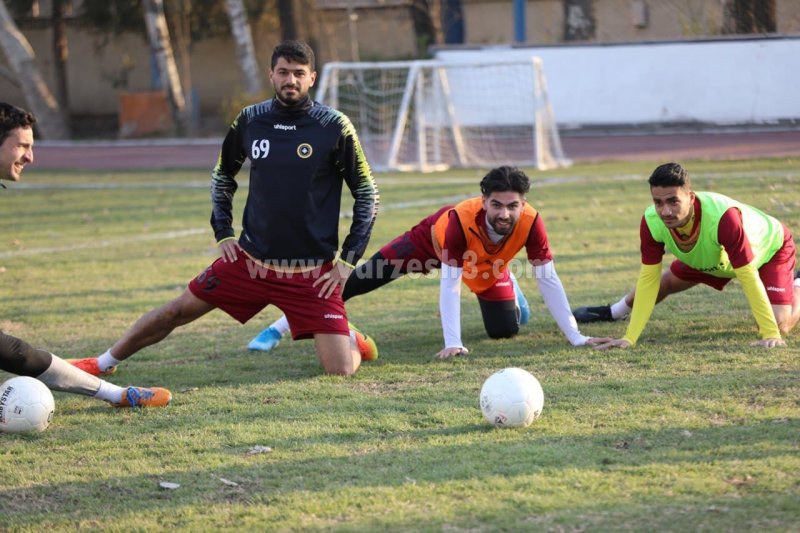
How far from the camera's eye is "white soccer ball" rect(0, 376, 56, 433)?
203 inches

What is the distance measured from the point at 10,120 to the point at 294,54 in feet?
5.24

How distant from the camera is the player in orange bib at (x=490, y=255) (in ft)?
20.6

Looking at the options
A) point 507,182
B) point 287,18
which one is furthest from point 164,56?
point 507,182

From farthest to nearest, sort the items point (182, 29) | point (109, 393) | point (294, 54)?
point (182, 29), point (294, 54), point (109, 393)

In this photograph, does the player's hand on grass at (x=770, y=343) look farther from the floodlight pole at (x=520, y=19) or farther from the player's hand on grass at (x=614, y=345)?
the floodlight pole at (x=520, y=19)

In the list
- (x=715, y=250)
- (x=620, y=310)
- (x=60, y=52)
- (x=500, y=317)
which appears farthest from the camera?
(x=60, y=52)

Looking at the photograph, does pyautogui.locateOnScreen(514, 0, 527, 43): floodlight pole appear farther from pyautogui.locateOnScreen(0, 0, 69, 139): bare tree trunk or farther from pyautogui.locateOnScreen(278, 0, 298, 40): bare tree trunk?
pyautogui.locateOnScreen(0, 0, 69, 139): bare tree trunk

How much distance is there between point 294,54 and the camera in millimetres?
5879

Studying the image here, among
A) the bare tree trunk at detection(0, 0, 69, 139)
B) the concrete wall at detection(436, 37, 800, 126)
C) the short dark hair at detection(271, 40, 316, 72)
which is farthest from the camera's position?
the bare tree trunk at detection(0, 0, 69, 139)

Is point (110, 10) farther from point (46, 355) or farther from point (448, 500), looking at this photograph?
point (448, 500)

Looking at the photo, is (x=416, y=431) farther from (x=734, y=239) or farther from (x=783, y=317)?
(x=783, y=317)

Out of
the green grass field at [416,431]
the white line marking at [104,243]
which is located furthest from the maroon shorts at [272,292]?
the white line marking at [104,243]

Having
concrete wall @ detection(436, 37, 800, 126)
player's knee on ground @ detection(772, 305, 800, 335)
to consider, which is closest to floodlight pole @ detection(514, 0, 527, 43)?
concrete wall @ detection(436, 37, 800, 126)

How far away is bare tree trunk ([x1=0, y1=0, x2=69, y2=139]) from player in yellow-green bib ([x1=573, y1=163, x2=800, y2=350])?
22.3 metres
